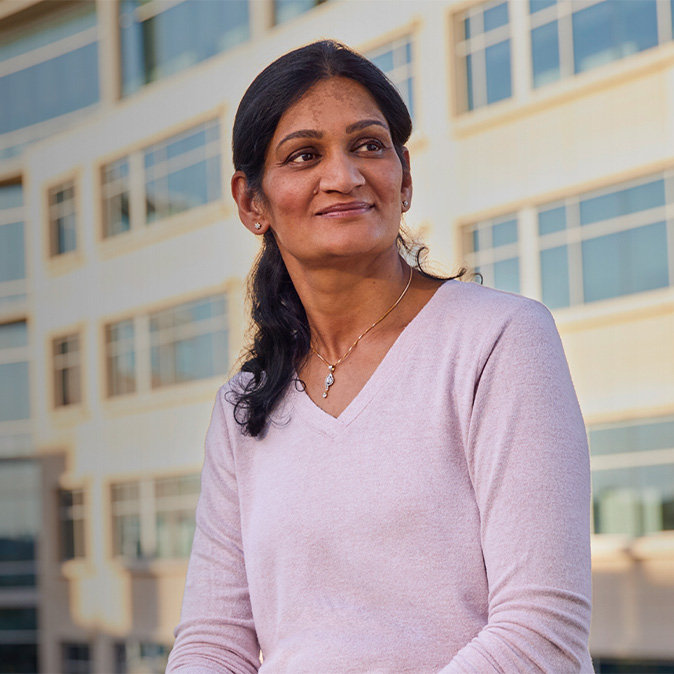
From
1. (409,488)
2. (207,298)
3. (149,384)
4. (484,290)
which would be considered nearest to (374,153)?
(484,290)

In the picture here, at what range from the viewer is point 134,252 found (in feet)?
79.3

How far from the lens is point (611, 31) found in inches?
588

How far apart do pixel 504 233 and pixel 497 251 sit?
267 mm

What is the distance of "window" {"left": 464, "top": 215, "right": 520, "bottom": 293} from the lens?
16.1 metres

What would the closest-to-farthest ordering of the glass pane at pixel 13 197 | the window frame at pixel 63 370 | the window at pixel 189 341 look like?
the window at pixel 189 341 → the window frame at pixel 63 370 → the glass pane at pixel 13 197

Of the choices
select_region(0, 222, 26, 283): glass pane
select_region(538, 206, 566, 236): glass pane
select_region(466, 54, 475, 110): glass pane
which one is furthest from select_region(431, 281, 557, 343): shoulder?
select_region(0, 222, 26, 283): glass pane

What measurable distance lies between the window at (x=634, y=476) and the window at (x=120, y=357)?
11.5m

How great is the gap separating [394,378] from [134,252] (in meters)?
22.9

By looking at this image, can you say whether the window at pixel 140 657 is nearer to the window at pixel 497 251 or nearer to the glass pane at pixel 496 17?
the window at pixel 497 251

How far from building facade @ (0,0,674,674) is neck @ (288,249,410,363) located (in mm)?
12827

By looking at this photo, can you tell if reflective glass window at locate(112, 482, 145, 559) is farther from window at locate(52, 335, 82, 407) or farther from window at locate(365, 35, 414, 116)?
window at locate(365, 35, 414, 116)

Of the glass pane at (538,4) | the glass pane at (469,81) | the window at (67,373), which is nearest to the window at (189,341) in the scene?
the window at (67,373)

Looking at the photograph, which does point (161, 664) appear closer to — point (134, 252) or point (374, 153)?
point (134, 252)

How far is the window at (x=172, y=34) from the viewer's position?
2234 centimetres
